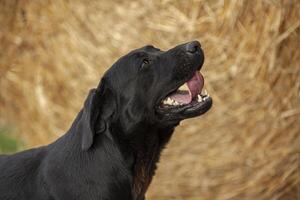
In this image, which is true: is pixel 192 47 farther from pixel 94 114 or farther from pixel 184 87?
pixel 94 114

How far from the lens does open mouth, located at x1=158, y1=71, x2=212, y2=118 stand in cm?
534

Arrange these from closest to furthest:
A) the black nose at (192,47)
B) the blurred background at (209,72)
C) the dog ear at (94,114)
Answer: the dog ear at (94,114) → the black nose at (192,47) → the blurred background at (209,72)

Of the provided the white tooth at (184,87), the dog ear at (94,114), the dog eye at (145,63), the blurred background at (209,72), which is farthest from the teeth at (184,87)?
the blurred background at (209,72)

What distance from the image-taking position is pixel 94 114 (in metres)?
5.20

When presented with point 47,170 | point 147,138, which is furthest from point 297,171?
point 47,170

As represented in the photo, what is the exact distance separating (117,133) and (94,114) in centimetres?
24

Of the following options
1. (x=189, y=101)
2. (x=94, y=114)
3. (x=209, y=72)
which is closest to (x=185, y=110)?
(x=189, y=101)

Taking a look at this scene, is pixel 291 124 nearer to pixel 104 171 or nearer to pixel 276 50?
pixel 276 50

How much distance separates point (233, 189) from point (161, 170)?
2.08 feet

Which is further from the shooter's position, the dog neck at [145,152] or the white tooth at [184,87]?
the white tooth at [184,87]

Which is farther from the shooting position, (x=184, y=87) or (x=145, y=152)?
(x=184, y=87)

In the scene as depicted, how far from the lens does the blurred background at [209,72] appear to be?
675 cm

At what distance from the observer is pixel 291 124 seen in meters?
6.95

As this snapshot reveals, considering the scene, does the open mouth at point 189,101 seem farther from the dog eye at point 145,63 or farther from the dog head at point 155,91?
the dog eye at point 145,63
